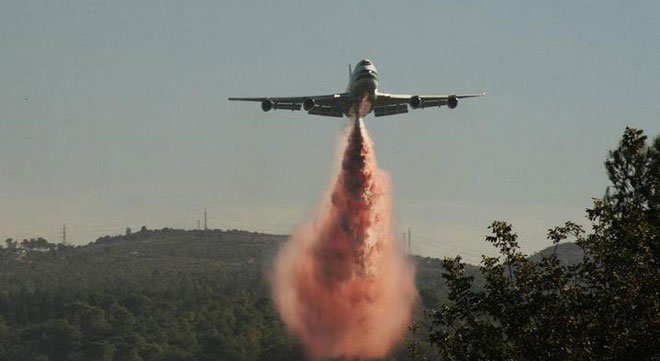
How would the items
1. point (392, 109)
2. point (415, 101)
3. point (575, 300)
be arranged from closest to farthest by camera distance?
point (575, 300)
point (415, 101)
point (392, 109)

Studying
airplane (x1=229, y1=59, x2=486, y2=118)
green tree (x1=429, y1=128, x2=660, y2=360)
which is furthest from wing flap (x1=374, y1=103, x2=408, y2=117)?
green tree (x1=429, y1=128, x2=660, y2=360)

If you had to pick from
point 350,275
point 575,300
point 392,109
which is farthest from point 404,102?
point 575,300

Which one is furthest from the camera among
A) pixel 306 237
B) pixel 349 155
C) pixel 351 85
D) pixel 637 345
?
pixel 306 237

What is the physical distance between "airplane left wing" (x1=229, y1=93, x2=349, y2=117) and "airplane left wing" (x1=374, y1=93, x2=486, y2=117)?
9.29 feet

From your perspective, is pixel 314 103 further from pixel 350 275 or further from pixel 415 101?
pixel 350 275

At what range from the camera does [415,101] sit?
359ft

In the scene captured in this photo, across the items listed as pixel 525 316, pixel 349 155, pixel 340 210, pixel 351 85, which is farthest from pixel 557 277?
pixel 340 210

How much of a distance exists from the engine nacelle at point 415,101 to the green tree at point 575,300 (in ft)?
187

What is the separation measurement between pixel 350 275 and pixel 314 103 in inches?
1433

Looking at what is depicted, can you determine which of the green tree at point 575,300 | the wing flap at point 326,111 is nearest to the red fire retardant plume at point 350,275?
the wing flap at point 326,111

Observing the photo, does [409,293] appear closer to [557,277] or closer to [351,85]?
[351,85]

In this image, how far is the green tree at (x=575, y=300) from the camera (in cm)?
4578

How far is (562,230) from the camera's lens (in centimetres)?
5053

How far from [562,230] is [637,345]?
6617 millimetres
